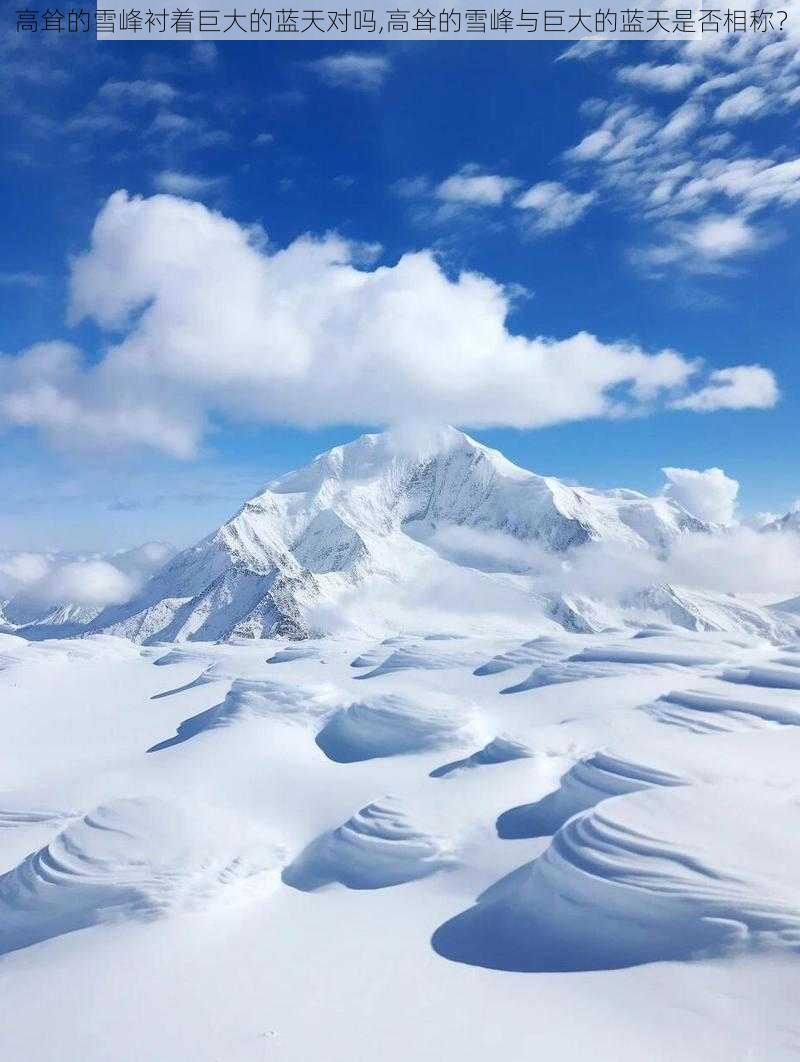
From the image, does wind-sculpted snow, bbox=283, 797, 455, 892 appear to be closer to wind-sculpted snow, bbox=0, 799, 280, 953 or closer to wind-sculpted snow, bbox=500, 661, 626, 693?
wind-sculpted snow, bbox=0, 799, 280, 953

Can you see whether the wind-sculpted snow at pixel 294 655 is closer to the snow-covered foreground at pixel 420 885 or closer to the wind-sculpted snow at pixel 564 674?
the snow-covered foreground at pixel 420 885

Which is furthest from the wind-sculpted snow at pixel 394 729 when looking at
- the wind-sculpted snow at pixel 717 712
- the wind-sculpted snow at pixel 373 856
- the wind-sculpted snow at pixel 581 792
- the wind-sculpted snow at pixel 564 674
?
the wind-sculpted snow at pixel 717 712

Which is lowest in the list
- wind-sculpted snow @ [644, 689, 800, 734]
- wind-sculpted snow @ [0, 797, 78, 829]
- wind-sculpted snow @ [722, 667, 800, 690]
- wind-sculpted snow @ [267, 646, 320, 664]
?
wind-sculpted snow @ [0, 797, 78, 829]

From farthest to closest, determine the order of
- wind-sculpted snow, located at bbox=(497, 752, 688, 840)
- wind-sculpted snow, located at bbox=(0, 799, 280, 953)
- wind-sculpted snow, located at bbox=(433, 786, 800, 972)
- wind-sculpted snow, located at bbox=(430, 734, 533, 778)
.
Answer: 1. wind-sculpted snow, located at bbox=(430, 734, 533, 778)
2. wind-sculpted snow, located at bbox=(497, 752, 688, 840)
3. wind-sculpted snow, located at bbox=(0, 799, 280, 953)
4. wind-sculpted snow, located at bbox=(433, 786, 800, 972)

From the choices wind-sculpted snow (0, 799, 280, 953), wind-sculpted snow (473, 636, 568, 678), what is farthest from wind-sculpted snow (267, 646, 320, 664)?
wind-sculpted snow (0, 799, 280, 953)

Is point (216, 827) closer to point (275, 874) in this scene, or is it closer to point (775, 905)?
point (275, 874)

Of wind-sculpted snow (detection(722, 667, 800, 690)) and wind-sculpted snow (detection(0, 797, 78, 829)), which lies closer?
wind-sculpted snow (detection(0, 797, 78, 829))

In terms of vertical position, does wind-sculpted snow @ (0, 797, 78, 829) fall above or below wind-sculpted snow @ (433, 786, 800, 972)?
below
